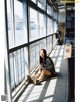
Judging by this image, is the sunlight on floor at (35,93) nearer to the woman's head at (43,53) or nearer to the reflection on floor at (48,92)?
the reflection on floor at (48,92)

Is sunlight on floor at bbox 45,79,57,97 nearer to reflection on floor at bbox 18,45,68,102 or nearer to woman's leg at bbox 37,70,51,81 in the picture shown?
reflection on floor at bbox 18,45,68,102

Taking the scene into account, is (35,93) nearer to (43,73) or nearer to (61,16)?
(43,73)

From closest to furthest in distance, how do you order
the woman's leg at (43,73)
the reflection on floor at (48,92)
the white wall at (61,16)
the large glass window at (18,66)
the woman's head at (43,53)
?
the reflection on floor at (48,92) < the large glass window at (18,66) < the woman's leg at (43,73) < the woman's head at (43,53) < the white wall at (61,16)

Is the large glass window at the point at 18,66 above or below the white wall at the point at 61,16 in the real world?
below

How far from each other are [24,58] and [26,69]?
0.81ft

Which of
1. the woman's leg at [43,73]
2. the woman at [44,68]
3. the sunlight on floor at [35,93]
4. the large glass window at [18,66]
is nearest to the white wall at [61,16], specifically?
the woman at [44,68]

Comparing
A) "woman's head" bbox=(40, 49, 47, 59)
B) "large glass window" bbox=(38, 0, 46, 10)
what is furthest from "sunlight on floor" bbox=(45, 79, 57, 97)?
"large glass window" bbox=(38, 0, 46, 10)

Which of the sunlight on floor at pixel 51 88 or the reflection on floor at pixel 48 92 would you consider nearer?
the reflection on floor at pixel 48 92

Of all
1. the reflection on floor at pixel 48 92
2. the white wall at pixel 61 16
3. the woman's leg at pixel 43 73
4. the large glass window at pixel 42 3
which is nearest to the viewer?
the reflection on floor at pixel 48 92

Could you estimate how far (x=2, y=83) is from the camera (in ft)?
7.32

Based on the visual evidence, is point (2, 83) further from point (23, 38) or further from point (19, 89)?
point (23, 38)

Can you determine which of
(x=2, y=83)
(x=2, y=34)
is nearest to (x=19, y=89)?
(x=2, y=83)

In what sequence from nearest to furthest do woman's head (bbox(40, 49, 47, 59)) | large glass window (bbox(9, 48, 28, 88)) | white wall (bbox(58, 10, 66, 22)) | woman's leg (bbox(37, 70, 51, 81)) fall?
large glass window (bbox(9, 48, 28, 88)) → woman's leg (bbox(37, 70, 51, 81)) → woman's head (bbox(40, 49, 47, 59)) → white wall (bbox(58, 10, 66, 22))

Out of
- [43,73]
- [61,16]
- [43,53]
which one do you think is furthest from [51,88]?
[61,16]
